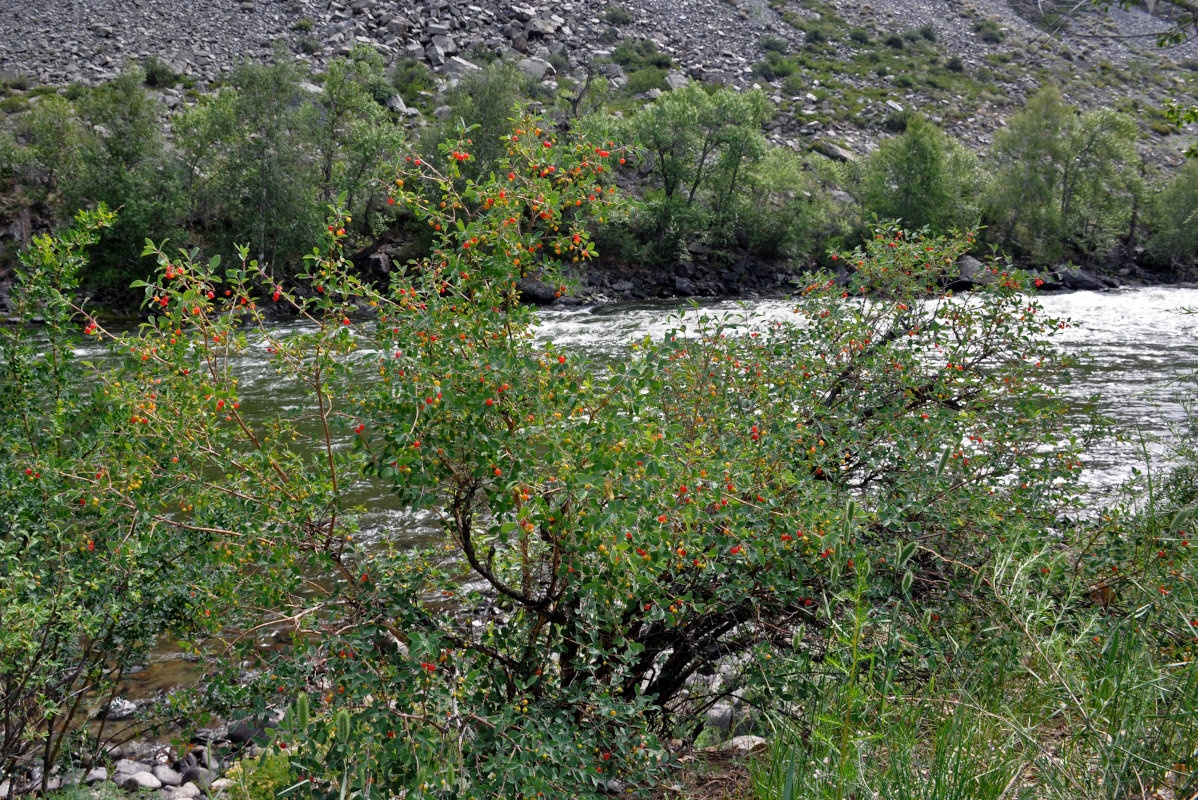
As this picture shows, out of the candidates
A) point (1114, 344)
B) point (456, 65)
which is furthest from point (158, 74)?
Result: point (1114, 344)

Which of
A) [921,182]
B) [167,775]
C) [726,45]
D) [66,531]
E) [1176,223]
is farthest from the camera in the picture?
[726,45]

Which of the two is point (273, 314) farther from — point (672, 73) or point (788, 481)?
point (672, 73)

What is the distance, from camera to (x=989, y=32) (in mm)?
83812

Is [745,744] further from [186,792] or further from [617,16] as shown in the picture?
[617,16]

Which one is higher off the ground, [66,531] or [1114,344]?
[66,531]

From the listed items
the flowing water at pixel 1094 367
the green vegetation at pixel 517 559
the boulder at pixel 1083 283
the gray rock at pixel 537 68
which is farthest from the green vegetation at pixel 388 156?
the green vegetation at pixel 517 559

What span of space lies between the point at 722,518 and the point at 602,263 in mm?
34349

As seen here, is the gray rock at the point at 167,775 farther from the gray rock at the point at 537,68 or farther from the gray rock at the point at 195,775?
the gray rock at the point at 537,68

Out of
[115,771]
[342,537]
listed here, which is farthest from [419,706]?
[115,771]

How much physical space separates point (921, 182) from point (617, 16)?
42224 millimetres

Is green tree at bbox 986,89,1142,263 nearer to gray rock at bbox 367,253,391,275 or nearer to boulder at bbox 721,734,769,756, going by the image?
gray rock at bbox 367,253,391,275

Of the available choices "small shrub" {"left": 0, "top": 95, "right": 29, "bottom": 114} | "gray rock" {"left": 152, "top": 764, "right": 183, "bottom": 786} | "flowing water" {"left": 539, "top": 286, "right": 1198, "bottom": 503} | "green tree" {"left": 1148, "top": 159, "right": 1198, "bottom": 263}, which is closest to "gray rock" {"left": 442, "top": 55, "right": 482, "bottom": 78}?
"small shrub" {"left": 0, "top": 95, "right": 29, "bottom": 114}

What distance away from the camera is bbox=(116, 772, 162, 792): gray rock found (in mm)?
5109

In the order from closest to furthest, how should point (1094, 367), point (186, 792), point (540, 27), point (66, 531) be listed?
point (66, 531)
point (186, 792)
point (1094, 367)
point (540, 27)
